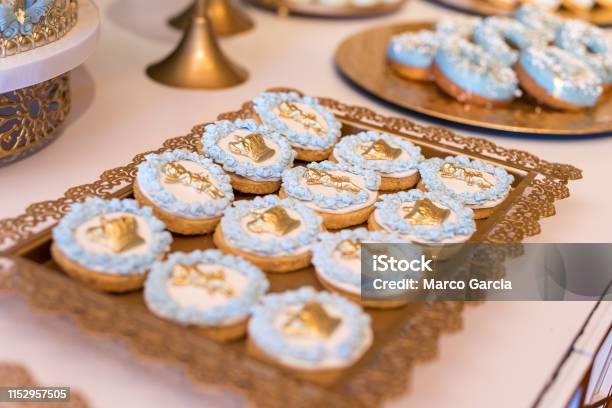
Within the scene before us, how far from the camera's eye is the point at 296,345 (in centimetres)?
70

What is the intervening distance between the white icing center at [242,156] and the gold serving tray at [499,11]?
104cm

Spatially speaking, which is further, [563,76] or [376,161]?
[563,76]

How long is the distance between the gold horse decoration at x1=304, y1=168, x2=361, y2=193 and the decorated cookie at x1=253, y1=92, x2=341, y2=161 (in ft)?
0.31

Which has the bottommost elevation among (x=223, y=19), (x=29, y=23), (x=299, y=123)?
(x=223, y=19)

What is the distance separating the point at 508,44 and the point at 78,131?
90 cm

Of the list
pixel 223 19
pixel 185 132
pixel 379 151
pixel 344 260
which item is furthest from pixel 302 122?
pixel 223 19

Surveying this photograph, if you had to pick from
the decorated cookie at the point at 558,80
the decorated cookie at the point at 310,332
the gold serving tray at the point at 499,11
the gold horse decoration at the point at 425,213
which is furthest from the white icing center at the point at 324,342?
the gold serving tray at the point at 499,11

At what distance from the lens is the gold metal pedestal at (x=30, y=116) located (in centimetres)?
98

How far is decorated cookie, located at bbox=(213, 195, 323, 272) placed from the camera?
85cm

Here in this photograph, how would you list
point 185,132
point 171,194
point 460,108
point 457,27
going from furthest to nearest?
1. point 457,27
2. point 460,108
3. point 185,132
4. point 171,194

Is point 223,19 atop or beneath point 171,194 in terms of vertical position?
beneath

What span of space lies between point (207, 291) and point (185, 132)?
1.79 feet

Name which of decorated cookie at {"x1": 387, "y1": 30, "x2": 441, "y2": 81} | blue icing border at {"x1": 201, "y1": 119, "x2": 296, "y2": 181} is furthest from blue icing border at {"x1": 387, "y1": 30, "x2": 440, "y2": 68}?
blue icing border at {"x1": 201, "y1": 119, "x2": 296, "y2": 181}

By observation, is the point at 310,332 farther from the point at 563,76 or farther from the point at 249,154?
the point at 563,76
